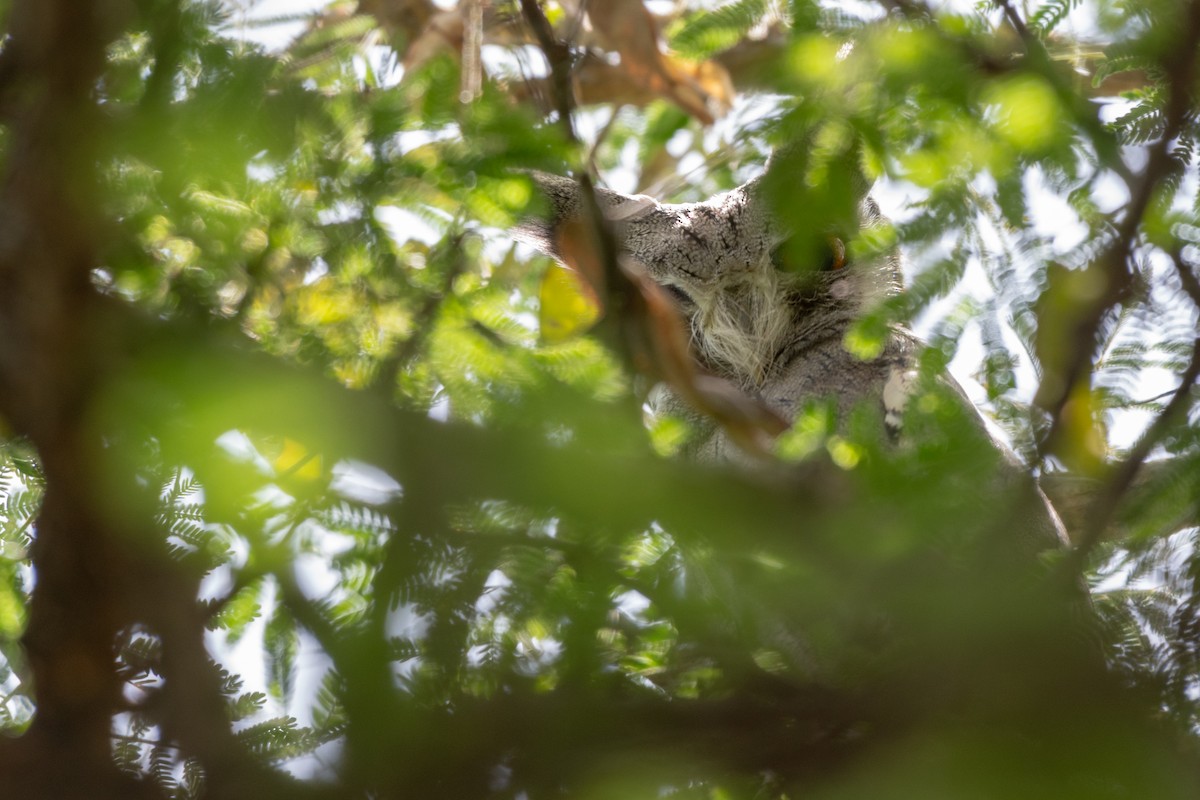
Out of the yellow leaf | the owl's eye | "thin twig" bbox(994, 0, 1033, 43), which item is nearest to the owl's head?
the owl's eye

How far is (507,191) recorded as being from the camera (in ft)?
6.25

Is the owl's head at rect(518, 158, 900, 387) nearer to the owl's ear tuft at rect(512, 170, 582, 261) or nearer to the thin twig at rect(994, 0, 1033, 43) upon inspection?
the owl's ear tuft at rect(512, 170, 582, 261)

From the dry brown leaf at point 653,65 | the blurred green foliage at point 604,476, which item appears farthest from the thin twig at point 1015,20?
the dry brown leaf at point 653,65

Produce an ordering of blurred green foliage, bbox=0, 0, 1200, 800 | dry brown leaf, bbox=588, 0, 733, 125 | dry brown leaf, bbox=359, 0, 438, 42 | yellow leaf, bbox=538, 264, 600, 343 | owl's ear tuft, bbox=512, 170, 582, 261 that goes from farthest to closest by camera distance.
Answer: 1. dry brown leaf, bbox=588, 0, 733, 125
2. dry brown leaf, bbox=359, 0, 438, 42
3. yellow leaf, bbox=538, 264, 600, 343
4. owl's ear tuft, bbox=512, 170, 582, 261
5. blurred green foliage, bbox=0, 0, 1200, 800

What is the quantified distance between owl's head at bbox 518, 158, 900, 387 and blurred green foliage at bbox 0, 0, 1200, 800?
1.60ft

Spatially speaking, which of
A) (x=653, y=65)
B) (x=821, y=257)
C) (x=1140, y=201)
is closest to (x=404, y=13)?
(x=653, y=65)

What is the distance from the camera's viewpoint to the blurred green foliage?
40.8 inches

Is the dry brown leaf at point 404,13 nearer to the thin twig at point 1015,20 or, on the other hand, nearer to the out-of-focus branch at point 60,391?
the thin twig at point 1015,20

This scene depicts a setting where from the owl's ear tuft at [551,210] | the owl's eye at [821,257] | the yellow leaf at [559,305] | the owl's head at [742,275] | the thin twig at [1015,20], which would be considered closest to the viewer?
the thin twig at [1015,20]

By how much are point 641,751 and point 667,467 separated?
31 cm

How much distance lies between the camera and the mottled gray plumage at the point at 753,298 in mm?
2348

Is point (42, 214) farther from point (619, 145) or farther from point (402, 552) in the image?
point (619, 145)

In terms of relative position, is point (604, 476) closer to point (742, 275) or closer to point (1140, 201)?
point (1140, 201)

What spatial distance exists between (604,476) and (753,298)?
1.58 metres
